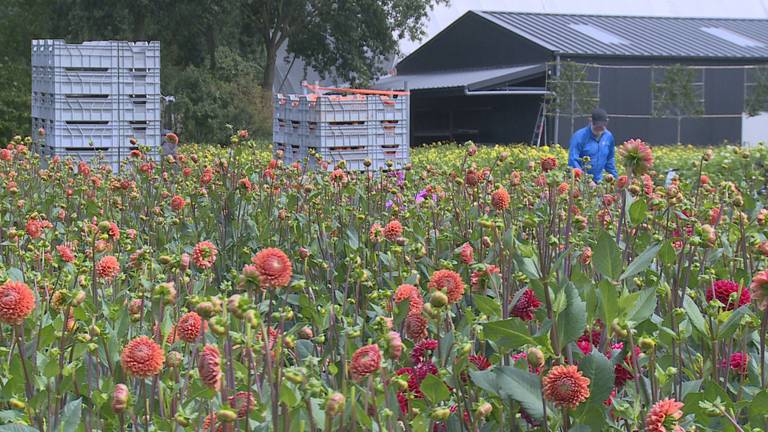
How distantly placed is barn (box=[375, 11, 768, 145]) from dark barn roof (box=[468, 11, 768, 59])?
0.05 m

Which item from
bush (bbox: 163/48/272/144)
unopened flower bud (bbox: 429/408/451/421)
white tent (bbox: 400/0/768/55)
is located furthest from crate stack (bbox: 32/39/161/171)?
white tent (bbox: 400/0/768/55)

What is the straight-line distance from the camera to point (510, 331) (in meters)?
2.10

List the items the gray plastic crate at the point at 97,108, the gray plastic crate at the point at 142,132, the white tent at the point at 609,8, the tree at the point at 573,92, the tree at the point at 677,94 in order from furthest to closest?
the white tent at the point at 609,8 → the tree at the point at 677,94 → the tree at the point at 573,92 → the gray plastic crate at the point at 142,132 → the gray plastic crate at the point at 97,108

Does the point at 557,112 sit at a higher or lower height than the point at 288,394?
higher

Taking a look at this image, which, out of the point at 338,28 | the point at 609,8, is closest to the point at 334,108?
the point at 338,28

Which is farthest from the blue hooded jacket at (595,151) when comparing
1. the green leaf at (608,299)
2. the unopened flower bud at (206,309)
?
the unopened flower bud at (206,309)

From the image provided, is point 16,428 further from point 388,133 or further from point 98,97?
point 98,97

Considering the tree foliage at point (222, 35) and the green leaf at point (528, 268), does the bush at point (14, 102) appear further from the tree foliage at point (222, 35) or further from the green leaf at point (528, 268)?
the green leaf at point (528, 268)

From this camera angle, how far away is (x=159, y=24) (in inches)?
1410

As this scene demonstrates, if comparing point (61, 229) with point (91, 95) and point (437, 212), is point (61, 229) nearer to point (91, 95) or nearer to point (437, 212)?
point (437, 212)

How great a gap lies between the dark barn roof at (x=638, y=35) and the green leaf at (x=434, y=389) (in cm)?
3103

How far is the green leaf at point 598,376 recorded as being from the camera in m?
2.04

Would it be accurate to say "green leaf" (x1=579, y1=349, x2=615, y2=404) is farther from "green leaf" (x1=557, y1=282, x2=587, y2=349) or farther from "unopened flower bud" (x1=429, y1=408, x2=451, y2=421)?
"unopened flower bud" (x1=429, y1=408, x2=451, y2=421)

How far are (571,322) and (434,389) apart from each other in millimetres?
266
